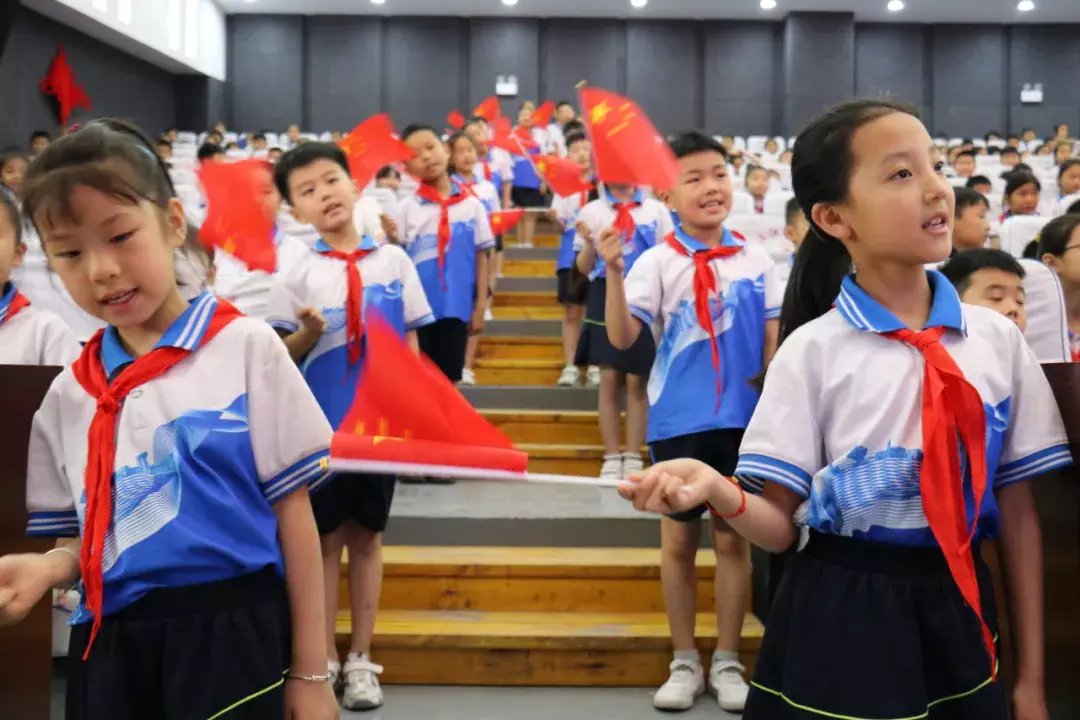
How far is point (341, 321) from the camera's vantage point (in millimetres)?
2918

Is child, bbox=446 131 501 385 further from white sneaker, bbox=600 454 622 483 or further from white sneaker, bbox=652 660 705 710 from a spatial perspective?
white sneaker, bbox=652 660 705 710

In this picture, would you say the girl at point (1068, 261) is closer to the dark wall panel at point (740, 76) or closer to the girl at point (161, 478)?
the girl at point (161, 478)

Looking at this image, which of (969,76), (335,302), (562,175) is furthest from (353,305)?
(969,76)

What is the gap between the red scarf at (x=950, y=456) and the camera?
129cm

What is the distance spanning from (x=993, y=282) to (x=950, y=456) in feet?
3.33

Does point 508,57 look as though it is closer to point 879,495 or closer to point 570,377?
point 570,377

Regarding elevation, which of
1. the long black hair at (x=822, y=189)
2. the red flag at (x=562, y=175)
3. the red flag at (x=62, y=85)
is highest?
the red flag at (x=62, y=85)

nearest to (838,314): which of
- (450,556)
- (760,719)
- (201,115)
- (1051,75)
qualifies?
(760,719)

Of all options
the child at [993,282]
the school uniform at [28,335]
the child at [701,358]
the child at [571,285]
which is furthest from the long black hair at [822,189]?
the child at [571,285]

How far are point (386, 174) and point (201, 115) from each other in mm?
9692

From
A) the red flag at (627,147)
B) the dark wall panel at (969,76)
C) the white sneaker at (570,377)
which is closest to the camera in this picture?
→ the red flag at (627,147)

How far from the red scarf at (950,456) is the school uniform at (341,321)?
170cm

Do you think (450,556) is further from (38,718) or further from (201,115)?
(201,115)

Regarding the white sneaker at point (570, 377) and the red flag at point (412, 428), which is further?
the white sneaker at point (570, 377)
